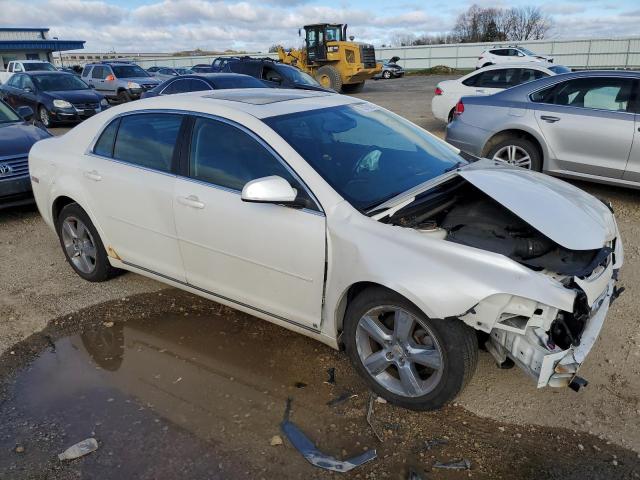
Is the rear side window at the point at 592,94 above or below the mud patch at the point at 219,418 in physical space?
above

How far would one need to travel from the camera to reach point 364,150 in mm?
3543

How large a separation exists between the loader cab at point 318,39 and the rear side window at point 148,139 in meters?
21.7

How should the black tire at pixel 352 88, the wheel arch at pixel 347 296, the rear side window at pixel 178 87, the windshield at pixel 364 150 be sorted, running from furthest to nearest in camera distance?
1. the black tire at pixel 352 88
2. the rear side window at pixel 178 87
3. the windshield at pixel 364 150
4. the wheel arch at pixel 347 296

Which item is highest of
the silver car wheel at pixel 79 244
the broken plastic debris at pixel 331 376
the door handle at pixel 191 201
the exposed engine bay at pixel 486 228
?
the door handle at pixel 191 201

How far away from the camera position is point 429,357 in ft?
9.23

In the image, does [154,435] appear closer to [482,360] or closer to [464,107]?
[482,360]

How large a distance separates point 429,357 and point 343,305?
0.57 metres

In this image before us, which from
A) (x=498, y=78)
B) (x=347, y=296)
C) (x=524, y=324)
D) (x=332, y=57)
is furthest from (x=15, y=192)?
(x=332, y=57)

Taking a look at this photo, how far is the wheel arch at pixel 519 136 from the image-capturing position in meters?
6.53

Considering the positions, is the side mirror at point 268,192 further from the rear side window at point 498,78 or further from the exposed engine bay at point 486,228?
the rear side window at point 498,78

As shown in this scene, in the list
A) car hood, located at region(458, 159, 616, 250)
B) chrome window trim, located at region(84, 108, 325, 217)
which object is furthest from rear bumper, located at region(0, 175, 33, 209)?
car hood, located at region(458, 159, 616, 250)

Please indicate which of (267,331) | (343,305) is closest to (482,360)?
(343,305)

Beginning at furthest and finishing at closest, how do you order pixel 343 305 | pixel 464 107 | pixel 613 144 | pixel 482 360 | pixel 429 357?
pixel 464 107 → pixel 613 144 → pixel 482 360 → pixel 343 305 → pixel 429 357

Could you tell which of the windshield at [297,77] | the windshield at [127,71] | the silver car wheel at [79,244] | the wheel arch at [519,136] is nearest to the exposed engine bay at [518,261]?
the silver car wheel at [79,244]
